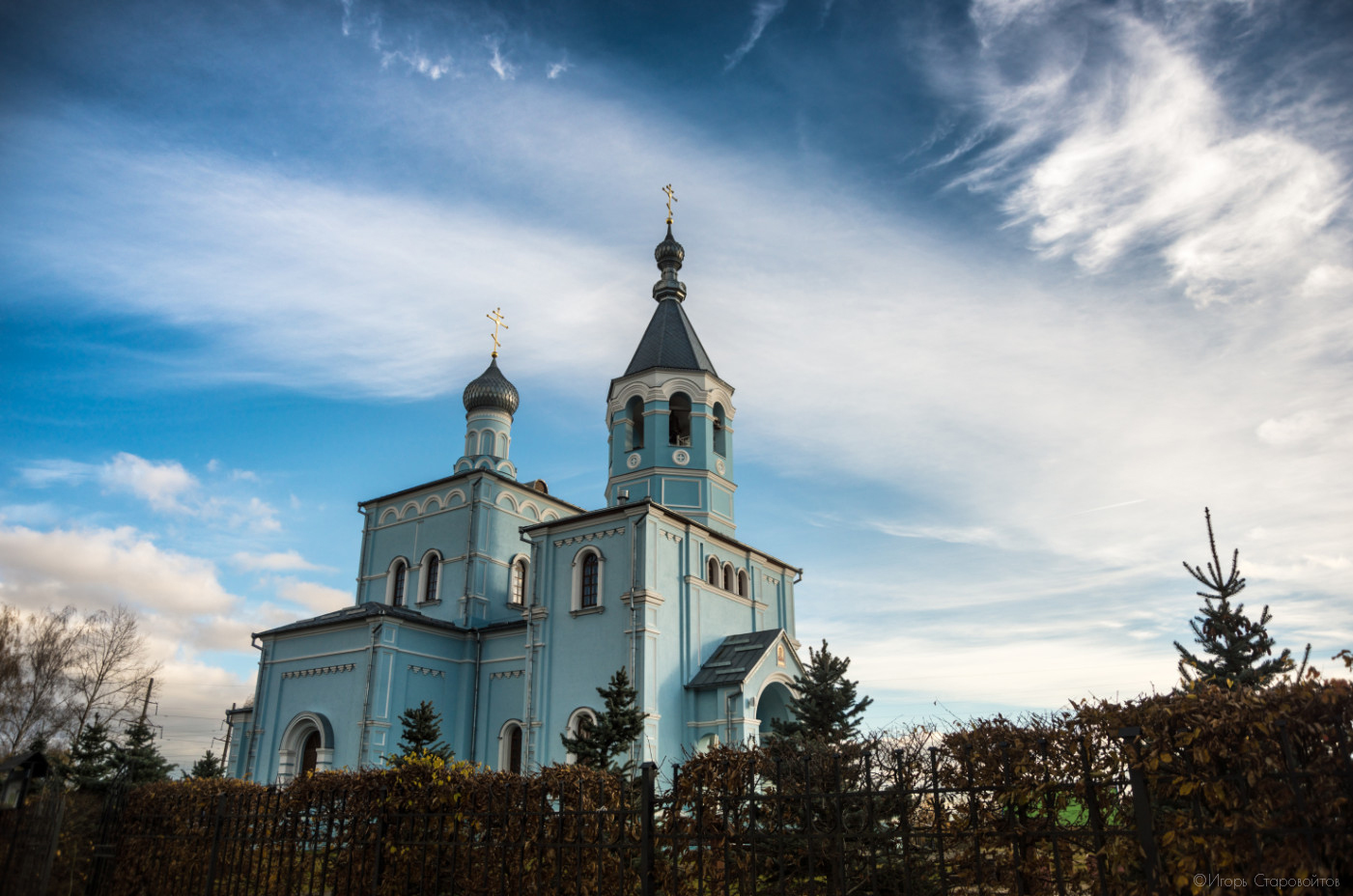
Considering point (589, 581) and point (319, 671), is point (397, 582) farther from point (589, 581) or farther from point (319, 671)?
point (589, 581)

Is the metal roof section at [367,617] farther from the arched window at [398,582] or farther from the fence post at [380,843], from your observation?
the fence post at [380,843]

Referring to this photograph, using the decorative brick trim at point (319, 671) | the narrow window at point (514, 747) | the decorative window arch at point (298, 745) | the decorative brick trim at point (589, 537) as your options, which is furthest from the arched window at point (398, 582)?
the decorative brick trim at point (589, 537)

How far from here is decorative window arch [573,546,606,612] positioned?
19047 millimetres

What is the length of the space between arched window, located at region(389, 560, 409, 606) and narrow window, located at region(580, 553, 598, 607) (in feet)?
21.9

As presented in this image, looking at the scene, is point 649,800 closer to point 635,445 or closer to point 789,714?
point 789,714

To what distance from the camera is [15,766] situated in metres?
Result: 7.24

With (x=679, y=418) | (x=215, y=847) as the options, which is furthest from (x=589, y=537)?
(x=215, y=847)

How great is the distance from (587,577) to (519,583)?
4590mm

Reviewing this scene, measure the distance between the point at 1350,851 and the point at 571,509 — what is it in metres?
22.6

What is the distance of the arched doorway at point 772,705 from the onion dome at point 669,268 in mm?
11239

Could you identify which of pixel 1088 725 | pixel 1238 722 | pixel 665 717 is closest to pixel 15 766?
pixel 1088 725

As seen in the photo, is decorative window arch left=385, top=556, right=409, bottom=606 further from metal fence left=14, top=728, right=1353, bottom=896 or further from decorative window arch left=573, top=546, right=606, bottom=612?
metal fence left=14, top=728, right=1353, bottom=896

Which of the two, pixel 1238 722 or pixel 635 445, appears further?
pixel 635 445

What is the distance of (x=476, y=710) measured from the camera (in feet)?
67.1
